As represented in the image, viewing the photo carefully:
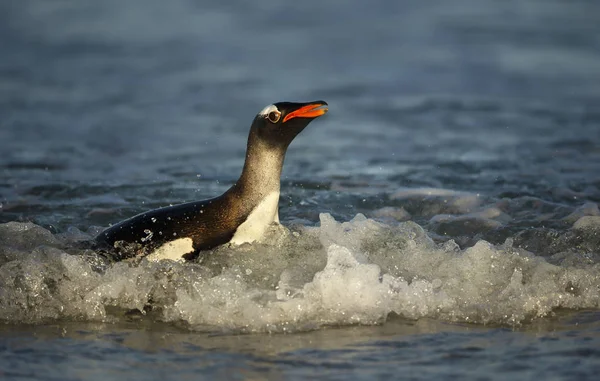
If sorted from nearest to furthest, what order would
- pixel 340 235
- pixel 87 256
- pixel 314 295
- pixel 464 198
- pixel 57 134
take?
pixel 314 295 < pixel 87 256 < pixel 340 235 < pixel 464 198 < pixel 57 134

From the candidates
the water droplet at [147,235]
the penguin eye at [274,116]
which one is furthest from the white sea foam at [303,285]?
the penguin eye at [274,116]

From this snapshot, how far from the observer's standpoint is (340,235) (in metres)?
7.45

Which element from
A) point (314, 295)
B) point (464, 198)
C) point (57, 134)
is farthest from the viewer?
point (57, 134)

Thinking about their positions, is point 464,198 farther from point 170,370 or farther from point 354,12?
point 354,12

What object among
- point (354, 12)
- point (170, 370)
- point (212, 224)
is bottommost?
point (170, 370)

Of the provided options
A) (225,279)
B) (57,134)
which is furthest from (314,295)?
(57,134)

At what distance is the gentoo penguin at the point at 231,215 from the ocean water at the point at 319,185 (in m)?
0.14

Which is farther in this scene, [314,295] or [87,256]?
[87,256]

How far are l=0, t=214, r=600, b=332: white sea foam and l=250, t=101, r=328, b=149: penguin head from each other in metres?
0.64

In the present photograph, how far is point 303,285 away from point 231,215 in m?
0.86

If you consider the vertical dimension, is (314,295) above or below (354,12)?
below

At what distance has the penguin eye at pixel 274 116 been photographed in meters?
7.30

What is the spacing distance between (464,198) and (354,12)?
1228 centimetres

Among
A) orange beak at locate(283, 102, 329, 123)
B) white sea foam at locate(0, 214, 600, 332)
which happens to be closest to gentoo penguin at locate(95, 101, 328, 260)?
orange beak at locate(283, 102, 329, 123)
